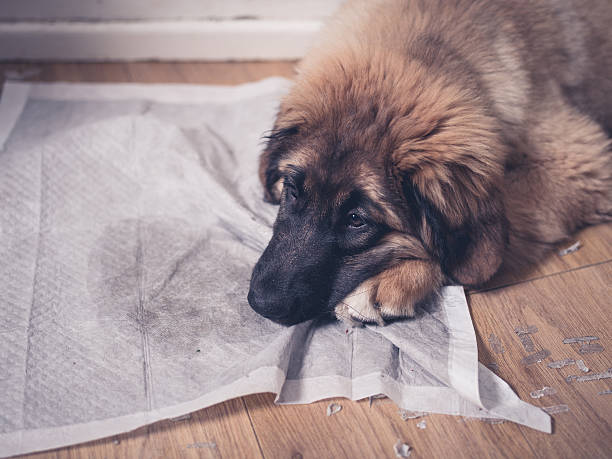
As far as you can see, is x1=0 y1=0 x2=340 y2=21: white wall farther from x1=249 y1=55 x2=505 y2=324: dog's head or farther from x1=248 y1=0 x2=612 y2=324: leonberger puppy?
x1=249 y1=55 x2=505 y2=324: dog's head

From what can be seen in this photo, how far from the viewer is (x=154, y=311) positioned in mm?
1643

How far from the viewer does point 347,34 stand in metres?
1.74

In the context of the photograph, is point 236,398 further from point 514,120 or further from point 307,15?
point 307,15

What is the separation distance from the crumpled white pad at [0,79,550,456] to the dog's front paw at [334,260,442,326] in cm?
4

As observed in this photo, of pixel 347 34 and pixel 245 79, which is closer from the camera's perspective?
pixel 347 34

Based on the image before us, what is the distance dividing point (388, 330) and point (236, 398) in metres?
0.47

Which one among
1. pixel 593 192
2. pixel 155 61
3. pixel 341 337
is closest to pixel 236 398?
pixel 341 337

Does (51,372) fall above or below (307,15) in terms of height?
below

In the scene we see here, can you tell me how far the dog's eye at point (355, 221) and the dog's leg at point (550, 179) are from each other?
562 millimetres

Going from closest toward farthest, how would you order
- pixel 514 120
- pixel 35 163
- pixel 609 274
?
pixel 514 120
pixel 609 274
pixel 35 163

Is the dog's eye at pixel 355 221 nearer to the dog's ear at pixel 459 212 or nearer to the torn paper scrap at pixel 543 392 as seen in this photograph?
the dog's ear at pixel 459 212

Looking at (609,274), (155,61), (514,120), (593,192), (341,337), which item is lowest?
(155,61)

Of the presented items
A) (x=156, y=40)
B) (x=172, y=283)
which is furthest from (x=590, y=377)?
(x=156, y=40)

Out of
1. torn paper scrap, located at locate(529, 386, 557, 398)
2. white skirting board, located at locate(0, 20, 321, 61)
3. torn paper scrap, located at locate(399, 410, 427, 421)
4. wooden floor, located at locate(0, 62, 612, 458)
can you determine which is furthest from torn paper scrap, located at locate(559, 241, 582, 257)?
white skirting board, located at locate(0, 20, 321, 61)
